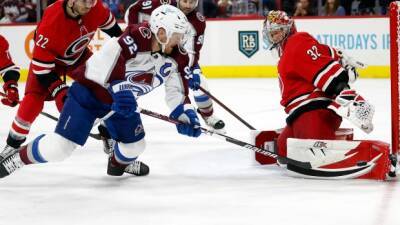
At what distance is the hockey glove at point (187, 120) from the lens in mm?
3486

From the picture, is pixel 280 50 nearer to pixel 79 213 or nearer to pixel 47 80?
pixel 47 80

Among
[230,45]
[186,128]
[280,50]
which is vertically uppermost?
[280,50]

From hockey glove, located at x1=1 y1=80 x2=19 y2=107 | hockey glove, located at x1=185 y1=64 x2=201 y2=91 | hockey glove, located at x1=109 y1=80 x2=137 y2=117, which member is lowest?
hockey glove, located at x1=185 y1=64 x2=201 y2=91

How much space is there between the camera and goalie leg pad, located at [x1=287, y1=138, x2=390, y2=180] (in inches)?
135

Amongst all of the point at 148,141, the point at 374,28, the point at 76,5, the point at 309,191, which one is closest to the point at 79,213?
the point at 309,191

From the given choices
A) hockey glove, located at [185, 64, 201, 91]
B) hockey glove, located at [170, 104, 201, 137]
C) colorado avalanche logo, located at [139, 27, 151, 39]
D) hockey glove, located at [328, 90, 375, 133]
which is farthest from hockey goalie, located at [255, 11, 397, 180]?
hockey glove, located at [185, 64, 201, 91]

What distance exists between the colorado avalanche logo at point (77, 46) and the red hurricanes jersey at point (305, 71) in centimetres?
96

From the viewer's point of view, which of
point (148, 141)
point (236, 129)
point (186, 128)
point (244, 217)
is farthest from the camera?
point (236, 129)

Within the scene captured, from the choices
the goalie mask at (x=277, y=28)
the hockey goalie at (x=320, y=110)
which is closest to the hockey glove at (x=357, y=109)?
the hockey goalie at (x=320, y=110)

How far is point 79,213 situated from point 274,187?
0.86 metres

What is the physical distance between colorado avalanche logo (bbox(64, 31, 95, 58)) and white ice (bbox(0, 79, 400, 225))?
0.53 m

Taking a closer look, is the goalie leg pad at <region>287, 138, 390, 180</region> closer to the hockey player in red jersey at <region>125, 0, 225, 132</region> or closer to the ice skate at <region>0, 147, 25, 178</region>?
the ice skate at <region>0, 147, 25, 178</region>

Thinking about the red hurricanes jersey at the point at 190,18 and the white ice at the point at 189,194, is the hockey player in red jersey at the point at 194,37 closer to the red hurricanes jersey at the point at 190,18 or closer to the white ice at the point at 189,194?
the red hurricanes jersey at the point at 190,18

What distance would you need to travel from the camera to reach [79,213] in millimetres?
2941
